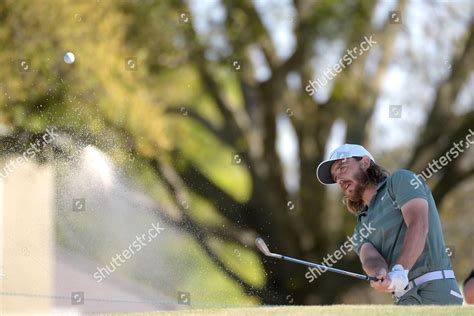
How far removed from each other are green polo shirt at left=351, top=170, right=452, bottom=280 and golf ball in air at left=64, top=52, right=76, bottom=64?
8.45 meters

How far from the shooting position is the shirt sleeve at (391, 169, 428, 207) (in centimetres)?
369

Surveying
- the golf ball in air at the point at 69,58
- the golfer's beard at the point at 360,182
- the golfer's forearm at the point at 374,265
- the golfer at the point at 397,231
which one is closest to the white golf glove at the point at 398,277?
the golfer at the point at 397,231

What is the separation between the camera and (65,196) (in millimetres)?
11477

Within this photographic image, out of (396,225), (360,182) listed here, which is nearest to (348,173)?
(360,182)

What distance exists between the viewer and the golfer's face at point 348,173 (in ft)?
13.1

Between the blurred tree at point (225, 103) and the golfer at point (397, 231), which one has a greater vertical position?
the blurred tree at point (225, 103)

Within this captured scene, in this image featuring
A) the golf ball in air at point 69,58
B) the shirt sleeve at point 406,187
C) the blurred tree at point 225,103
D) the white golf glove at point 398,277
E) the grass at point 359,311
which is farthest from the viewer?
the blurred tree at point 225,103

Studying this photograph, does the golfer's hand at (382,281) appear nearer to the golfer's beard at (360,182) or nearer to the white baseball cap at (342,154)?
the golfer's beard at (360,182)

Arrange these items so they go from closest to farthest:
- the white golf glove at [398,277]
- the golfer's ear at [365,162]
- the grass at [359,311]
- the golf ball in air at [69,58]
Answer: the grass at [359,311]
the white golf glove at [398,277]
the golfer's ear at [365,162]
the golf ball in air at [69,58]

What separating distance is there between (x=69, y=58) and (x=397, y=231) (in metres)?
8.73

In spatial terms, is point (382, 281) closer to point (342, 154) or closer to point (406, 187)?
point (406, 187)

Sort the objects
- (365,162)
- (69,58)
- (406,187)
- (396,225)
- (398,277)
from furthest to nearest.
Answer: (69,58), (365,162), (396,225), (406,187), (398,277)

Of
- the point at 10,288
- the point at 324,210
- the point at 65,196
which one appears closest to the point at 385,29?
the point at 324,210

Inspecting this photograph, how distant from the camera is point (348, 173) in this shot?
13.2ft
